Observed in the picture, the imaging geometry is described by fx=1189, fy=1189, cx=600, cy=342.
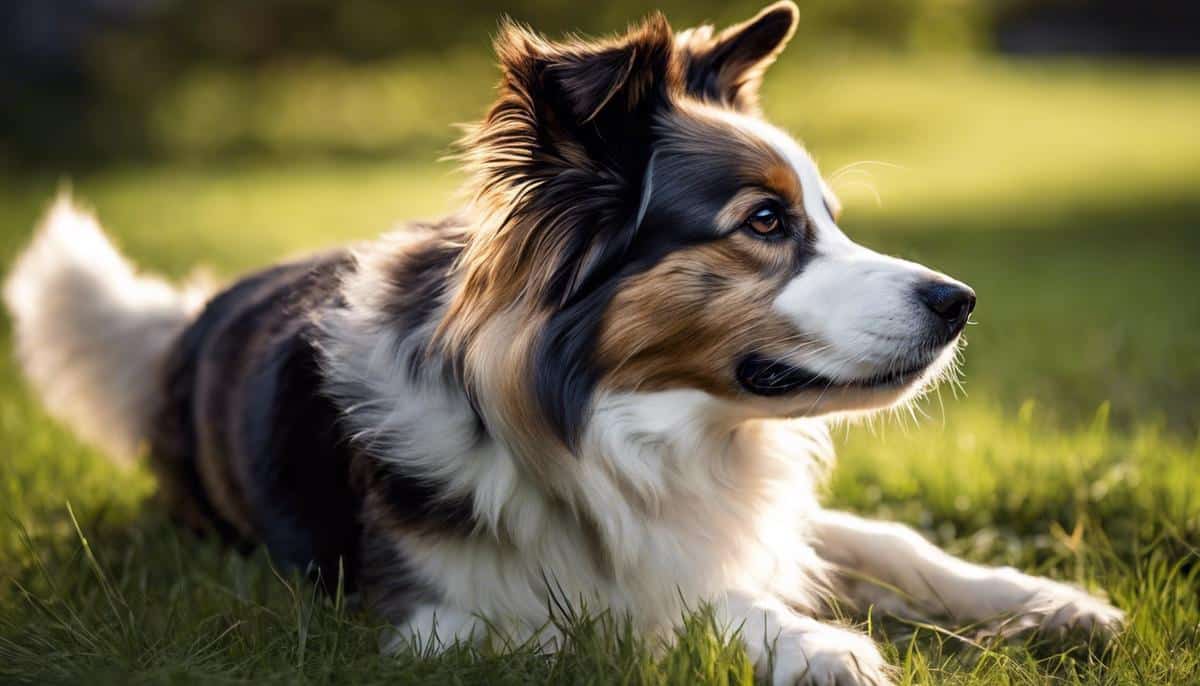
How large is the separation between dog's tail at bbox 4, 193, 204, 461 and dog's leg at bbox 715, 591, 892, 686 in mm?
2613

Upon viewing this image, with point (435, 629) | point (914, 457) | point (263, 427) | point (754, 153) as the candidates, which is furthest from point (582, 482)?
point (914, 457)

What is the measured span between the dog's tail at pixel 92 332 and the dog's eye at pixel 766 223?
2.50m

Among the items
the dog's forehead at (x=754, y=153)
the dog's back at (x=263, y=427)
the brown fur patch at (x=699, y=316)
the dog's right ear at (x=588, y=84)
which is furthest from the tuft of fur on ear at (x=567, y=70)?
the dog's back at (x=263, y=427)

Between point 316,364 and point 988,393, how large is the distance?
12.2ft

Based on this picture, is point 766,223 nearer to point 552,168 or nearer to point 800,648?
point 552,168

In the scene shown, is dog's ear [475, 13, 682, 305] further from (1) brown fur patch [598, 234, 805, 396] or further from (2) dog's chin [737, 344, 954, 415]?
(2) dog's chin [737, 344, 954, 415]

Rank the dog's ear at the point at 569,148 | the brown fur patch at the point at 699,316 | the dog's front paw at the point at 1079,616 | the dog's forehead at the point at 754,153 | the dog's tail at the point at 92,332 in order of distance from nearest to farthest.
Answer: the dog's ear at the point at 569,148 < the brown fur patch at the point at 699,316 < the dog's forehead at the point at 754,153 < the dog's front paw at the point at 1079,616 < the dog's tail at the point at 92,332

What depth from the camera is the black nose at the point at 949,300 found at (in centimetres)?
278

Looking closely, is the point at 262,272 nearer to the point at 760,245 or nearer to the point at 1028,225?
the point at 760,245

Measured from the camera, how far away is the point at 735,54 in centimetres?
347

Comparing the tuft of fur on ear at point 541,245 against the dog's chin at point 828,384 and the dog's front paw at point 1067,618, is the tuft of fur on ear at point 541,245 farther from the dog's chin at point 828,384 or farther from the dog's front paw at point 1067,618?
the dog's front paw at point 1067,618

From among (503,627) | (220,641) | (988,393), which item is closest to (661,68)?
(503,627)

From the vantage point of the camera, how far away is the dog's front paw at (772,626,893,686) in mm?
2625

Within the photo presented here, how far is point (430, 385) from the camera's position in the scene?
2965 mm
